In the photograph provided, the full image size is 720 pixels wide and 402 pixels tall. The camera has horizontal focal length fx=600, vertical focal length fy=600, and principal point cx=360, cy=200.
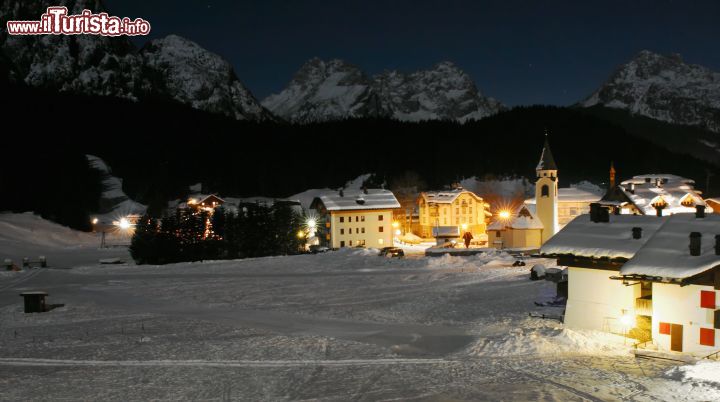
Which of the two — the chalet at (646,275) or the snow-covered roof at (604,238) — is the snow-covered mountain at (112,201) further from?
the chalet at (646,275)

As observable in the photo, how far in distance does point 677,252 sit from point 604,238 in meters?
4.36

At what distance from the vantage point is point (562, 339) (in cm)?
2661

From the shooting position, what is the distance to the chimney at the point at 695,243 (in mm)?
24516

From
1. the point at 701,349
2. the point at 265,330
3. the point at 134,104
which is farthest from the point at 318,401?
the point at 134,104

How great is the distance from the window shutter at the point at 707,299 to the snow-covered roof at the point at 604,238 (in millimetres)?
3811

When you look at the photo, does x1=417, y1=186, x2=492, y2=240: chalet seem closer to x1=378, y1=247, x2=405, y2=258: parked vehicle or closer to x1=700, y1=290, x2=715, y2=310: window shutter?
x1=378, y1=247, x2=405, y2=258: parked vehicle

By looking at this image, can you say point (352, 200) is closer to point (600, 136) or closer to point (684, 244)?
point (684, 244)

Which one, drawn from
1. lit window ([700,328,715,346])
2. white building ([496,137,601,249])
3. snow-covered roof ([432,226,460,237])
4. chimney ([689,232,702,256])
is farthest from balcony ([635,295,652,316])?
snow-covered roof ([432,226,460,237])

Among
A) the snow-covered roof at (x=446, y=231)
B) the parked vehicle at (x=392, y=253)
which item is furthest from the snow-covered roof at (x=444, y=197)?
the parked vehicle at (x=392, y=253)

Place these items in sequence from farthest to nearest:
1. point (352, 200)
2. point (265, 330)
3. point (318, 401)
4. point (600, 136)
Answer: point (600, 136) < point (352, 200) < point (265, 330) < point (318, 401)

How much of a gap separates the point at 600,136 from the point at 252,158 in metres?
99.8

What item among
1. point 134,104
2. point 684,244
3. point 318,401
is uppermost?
point 134,104

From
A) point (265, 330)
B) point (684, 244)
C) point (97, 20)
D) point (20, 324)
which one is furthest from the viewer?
point (97, 20)

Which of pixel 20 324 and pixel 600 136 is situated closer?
pixel 20 324
